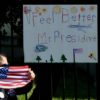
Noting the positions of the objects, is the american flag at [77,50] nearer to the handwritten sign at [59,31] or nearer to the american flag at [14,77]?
the handwritten sign at [59,31]

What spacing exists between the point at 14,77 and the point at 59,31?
0.86 m

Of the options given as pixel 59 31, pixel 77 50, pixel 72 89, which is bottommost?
pixel 72 89

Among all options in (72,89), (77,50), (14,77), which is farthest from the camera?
(72,89)

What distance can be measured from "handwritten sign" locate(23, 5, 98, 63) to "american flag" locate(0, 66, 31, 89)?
1.43ft

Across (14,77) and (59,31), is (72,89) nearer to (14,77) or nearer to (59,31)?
(59,31)

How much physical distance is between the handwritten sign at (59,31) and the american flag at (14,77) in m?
0.44

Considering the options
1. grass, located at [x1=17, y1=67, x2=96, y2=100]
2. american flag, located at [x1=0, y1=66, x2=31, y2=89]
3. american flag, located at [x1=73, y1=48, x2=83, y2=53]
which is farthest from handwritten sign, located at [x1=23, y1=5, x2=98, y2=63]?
grass, located at [x1=17, y1=67, x2=96, y2=100]

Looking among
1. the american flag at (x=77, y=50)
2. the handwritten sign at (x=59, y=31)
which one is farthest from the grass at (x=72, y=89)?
the american flag at (x=77, y=50)

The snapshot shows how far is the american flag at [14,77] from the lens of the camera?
250 inches

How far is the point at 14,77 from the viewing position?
6492 mm

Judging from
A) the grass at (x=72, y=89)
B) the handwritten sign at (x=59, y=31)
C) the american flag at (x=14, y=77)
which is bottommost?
the grass at (x=72, y=89)

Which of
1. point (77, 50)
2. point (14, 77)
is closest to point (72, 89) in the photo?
point (77, 50)

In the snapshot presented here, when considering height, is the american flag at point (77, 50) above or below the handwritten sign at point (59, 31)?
below

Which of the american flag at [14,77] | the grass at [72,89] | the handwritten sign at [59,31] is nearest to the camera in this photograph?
the american flag at [14,77]
